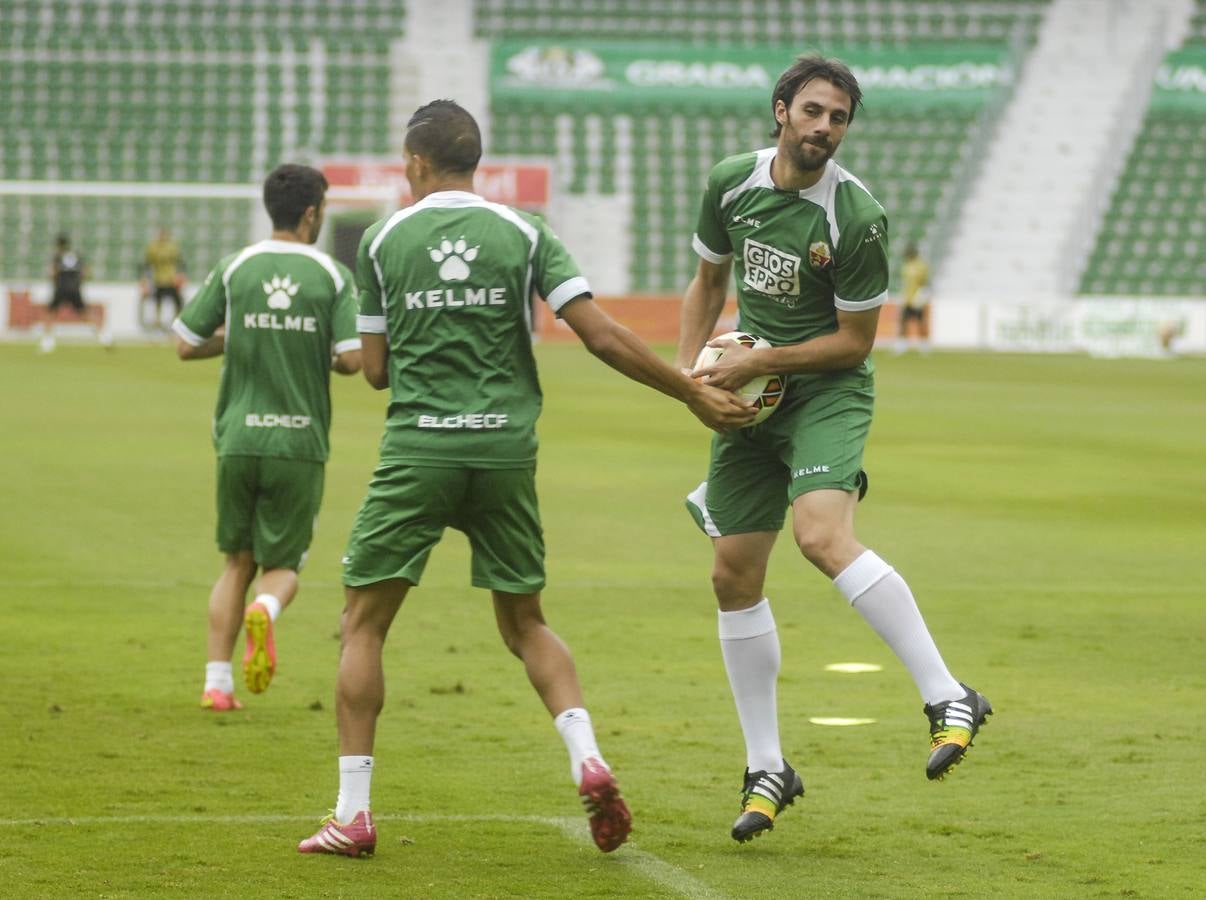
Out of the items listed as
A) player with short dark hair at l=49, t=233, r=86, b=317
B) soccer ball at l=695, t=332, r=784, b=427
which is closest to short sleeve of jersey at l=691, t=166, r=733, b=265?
soccer ball at l=695, t=332, r=784, b=427

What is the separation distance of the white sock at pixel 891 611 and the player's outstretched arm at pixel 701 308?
0.89 meters

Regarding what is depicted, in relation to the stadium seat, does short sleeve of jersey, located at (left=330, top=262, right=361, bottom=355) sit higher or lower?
higher

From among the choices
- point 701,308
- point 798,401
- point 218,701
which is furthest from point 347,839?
point 218,701

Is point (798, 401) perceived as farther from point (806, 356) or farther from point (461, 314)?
point (461, 314)

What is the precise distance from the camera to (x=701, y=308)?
608 cm

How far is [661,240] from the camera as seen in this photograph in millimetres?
42250

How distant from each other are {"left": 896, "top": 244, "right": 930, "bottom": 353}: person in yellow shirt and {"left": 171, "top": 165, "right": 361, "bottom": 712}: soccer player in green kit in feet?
98.8

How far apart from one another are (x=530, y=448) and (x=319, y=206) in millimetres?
2578

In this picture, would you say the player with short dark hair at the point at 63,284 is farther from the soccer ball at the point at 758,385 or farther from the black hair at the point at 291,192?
the soccer ball at the point at 758,385

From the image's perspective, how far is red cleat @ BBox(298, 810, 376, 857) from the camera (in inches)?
201

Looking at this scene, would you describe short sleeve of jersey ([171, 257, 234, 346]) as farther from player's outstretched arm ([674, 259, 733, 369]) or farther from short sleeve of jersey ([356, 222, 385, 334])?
short sleeve of jersey ([356, 222, 385, 334])

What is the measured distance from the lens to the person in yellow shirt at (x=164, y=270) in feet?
117

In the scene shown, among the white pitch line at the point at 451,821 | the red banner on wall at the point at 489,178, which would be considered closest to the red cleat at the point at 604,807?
the white pitch line at the point at 451,821

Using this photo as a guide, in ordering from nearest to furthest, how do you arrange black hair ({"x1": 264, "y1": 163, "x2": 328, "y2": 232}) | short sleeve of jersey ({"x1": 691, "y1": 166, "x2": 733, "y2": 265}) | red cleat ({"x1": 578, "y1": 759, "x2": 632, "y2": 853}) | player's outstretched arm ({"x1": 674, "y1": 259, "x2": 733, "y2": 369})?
red cleat ({"x1": 578, "y1": 759, "x2": 632, "y2": 853}) → short sleeve of jersey ({"x1": 691, "y1": 166, "x2": 733, "y2": 265}) → player's outstretched arm ({"x1": 674, "y1": 259, "x2": 733, "y2": 369}) → black hair ({"x1": 264, "y1": 163, "x2": 328, "y2": 232})
